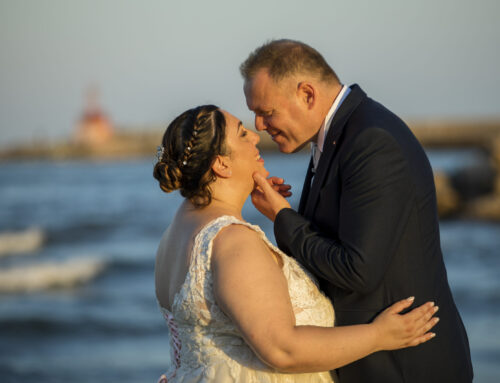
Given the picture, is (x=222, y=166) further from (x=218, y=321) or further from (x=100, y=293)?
(x=100, y=293)

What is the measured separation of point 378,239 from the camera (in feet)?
7.35

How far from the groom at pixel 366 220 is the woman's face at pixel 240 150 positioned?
0.21 feet

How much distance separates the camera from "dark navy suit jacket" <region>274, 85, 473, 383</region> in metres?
2.26

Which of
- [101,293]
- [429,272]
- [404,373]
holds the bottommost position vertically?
[101,293]

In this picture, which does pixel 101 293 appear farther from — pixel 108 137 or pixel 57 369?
pixel 108 137

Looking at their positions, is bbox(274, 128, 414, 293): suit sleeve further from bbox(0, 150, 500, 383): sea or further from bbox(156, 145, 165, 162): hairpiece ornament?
bbox(0, 150, 500, 383): sea

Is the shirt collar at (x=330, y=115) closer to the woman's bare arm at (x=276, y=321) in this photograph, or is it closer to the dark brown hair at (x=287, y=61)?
the dark brown hair at (x=287, y=61)

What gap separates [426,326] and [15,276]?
1105cm

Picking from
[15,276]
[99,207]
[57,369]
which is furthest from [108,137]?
[57,369]

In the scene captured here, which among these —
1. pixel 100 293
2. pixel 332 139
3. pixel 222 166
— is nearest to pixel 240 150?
pixel 222 166

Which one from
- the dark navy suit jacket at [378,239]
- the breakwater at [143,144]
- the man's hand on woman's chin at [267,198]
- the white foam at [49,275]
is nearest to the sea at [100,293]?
the white foam at [49,275]

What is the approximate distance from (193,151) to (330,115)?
1.85 ft

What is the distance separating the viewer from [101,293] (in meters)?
10.8

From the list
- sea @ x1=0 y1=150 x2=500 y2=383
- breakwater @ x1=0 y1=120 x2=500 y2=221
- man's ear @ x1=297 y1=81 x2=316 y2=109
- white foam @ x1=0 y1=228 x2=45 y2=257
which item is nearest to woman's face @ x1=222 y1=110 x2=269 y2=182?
man's ear @ x1=297 y1=81 x2=316 y2=109
